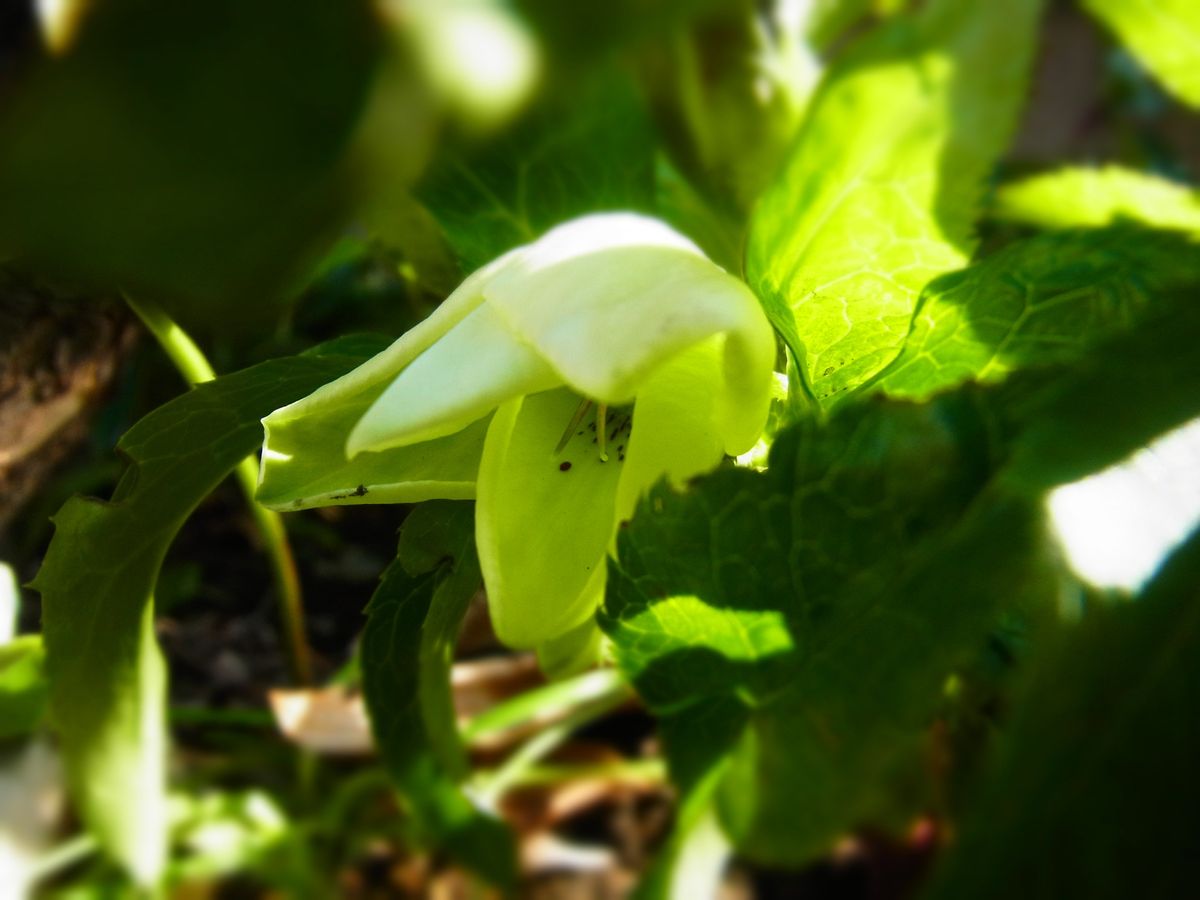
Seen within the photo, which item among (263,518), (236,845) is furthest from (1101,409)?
(236,845)

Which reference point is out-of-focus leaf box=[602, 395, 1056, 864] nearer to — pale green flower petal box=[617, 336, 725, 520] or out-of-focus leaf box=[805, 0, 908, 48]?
pale green flower petal box=[617, 336, 725, 520]

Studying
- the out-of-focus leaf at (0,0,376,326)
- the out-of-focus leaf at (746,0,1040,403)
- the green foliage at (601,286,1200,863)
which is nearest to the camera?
the out-of-focus leaf at (0,0,376,326)

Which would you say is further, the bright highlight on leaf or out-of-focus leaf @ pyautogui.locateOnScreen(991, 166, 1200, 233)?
out-of-focus leaf @ pyautogui.locateOnScreen(991, 166, 1200, 233)

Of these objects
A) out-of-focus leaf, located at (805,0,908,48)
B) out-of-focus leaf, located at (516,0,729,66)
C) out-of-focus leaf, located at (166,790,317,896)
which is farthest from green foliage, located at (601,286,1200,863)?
out-of-focus leaf, located at (805,0,908,48)

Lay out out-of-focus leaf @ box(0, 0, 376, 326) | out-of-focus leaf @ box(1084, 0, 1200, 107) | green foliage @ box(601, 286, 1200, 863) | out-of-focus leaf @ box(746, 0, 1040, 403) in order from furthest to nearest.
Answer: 1. out-of-focus leaf @ box(1084, 0, 1200, 107)
2. out-of-focus leaf @ box(746, 0, 1040, 403)
3. green foliage @ box(601, 286, 1200, 863)
4. out-of-focus leaf @ box(0, 0, 376, 326)

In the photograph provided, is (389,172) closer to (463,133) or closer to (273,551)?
(463,133)

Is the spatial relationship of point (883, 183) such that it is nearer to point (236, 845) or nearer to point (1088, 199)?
point (1088, 199)
